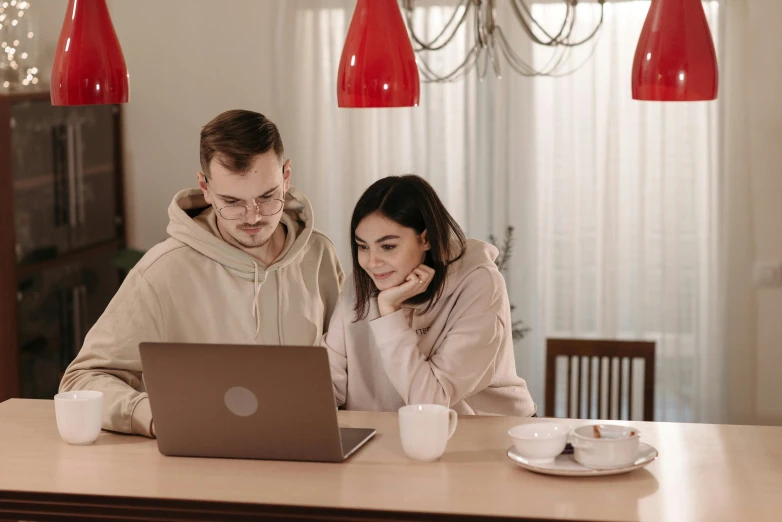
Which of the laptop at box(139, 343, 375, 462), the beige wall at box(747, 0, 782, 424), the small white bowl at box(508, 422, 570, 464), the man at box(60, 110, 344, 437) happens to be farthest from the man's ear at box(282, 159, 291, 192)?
the beige wall at box(747, 0, 782, 424)

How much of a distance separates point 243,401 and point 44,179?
Result: 8.14 ft

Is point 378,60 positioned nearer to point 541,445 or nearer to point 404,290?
point 404,290

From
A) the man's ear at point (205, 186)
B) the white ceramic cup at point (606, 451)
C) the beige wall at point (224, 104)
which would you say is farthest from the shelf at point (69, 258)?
the white ceramic cup at point (606, 451)

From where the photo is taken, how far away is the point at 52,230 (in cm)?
411

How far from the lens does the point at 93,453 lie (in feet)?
6.44

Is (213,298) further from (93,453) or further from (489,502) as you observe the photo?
(489,502)

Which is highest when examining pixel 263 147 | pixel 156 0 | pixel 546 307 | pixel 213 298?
pixel 156 0

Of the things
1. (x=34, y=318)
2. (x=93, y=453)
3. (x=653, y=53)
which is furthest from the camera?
(x=34, y=318)

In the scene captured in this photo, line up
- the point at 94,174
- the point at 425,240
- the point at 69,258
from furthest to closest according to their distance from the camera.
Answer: the point at 94,174
the point at 69,258
the point at 425,240

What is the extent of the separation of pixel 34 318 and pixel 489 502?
2.84m

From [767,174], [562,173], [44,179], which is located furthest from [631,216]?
[44,179]

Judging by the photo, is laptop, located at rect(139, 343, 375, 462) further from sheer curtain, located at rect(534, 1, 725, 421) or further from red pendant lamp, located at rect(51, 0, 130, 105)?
sheer curtain, located at rect(534, 1, 725, 421)

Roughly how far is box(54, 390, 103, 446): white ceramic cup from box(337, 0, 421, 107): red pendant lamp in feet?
2.48

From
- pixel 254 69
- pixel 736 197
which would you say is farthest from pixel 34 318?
pixel 736 197
